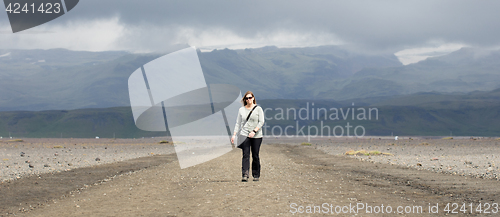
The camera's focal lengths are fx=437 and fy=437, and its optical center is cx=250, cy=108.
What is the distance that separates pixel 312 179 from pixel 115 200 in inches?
223

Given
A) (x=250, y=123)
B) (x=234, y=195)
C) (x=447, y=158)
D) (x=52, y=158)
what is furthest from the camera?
(x=52, y=158)

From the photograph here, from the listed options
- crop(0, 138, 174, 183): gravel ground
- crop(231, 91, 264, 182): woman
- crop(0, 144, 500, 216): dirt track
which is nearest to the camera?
crop(0, 144, 500, 216): dirt track

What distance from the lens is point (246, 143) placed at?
33.8 ft

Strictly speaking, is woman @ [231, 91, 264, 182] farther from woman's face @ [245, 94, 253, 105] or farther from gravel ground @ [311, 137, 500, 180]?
gravel ground @ [311, 137, 500, 180]

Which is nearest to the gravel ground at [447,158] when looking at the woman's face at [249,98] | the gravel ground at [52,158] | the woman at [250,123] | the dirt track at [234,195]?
the dirt track at [234,195]

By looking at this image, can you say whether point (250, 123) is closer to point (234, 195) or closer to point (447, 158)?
point (234, 195)

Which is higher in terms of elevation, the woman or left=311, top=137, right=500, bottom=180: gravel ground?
the woman

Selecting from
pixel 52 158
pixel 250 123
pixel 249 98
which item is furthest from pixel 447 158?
pixel 52 158

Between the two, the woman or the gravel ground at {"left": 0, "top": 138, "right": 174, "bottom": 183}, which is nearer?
the woman

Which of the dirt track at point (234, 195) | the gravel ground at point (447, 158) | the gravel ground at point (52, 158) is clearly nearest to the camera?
the dirt track at point (234, 195)

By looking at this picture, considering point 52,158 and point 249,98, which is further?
point 52,158

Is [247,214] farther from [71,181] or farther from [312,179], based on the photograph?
[71,181]

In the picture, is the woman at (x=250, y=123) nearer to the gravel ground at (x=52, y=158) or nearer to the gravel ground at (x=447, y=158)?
the gravel ground at (x=447, y=158)

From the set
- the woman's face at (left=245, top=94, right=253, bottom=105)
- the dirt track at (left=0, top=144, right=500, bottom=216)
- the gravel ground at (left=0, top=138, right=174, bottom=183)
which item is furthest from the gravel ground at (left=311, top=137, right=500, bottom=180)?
the gravel ground at (left=0, top=138, right=174, bottom=183)
